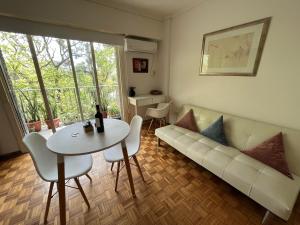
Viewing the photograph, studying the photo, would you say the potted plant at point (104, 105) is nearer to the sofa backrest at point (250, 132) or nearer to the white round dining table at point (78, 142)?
the white round dining table at point (78, 142)

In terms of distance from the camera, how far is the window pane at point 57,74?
239 cm

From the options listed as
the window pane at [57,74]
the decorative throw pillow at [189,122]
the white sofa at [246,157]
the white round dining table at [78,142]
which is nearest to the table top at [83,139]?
the white round dining table at [78,142]

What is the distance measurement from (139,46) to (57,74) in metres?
1.84

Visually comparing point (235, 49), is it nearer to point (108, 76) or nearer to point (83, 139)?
point (83, 139)

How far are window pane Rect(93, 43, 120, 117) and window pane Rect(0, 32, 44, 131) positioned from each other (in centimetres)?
114

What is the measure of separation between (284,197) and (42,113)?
4042mm

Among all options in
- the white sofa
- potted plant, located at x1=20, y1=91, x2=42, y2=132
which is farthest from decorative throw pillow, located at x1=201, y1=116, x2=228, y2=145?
potted plant, located at x1=20, y1=91, x2=42, y2=132

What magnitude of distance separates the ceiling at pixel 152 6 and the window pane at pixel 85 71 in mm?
832

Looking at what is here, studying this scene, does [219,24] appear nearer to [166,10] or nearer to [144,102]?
[166,10]

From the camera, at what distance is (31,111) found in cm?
276

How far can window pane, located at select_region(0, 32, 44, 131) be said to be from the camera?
213 cm

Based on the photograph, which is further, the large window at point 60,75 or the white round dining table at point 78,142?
the large window at point 60,75

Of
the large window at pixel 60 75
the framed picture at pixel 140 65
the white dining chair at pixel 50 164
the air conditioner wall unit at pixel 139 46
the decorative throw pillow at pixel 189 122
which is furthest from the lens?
the framed picture at pixel 140 65

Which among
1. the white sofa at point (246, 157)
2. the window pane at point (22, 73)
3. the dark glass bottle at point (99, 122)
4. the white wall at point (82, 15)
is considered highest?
the white wall at point (82, 15)
